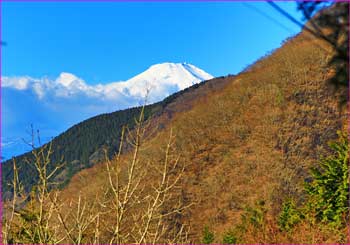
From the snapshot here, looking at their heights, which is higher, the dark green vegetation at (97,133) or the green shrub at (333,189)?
the dark green vegetation at (97,133)

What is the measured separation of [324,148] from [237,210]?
983 centimetres

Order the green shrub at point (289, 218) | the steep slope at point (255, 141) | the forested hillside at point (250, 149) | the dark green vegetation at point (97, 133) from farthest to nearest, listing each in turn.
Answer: the dark green vegetation at point (97, 133)
the steep slope at point (255, 141)
the forested hillside at point (250, 149)
the green shrub at point (289, 218)

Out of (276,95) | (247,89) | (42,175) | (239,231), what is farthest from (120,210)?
(247,89)

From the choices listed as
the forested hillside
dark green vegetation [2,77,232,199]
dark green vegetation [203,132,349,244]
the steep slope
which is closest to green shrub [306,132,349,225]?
dark green vegetation [203,132,349,244]

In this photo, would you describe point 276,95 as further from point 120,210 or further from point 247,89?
point 120,210

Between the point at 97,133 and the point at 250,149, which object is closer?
the point at 250,149

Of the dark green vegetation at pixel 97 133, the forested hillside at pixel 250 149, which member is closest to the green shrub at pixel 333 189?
the forested hillside at pixel 250 149

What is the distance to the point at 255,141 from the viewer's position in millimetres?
48438

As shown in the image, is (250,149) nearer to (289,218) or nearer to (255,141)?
(255,141)

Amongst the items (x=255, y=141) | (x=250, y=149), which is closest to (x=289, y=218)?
(x=250, y=149)

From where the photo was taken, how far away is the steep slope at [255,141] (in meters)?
41.3

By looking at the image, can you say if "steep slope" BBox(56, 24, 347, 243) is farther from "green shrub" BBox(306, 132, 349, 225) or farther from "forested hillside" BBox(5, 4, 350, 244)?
"green shrub" BBox(306, 132, 349, 225)

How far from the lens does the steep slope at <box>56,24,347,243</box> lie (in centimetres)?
4131

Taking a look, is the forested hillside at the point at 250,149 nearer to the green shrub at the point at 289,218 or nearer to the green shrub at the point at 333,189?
the green shrub at the point at 289,218
